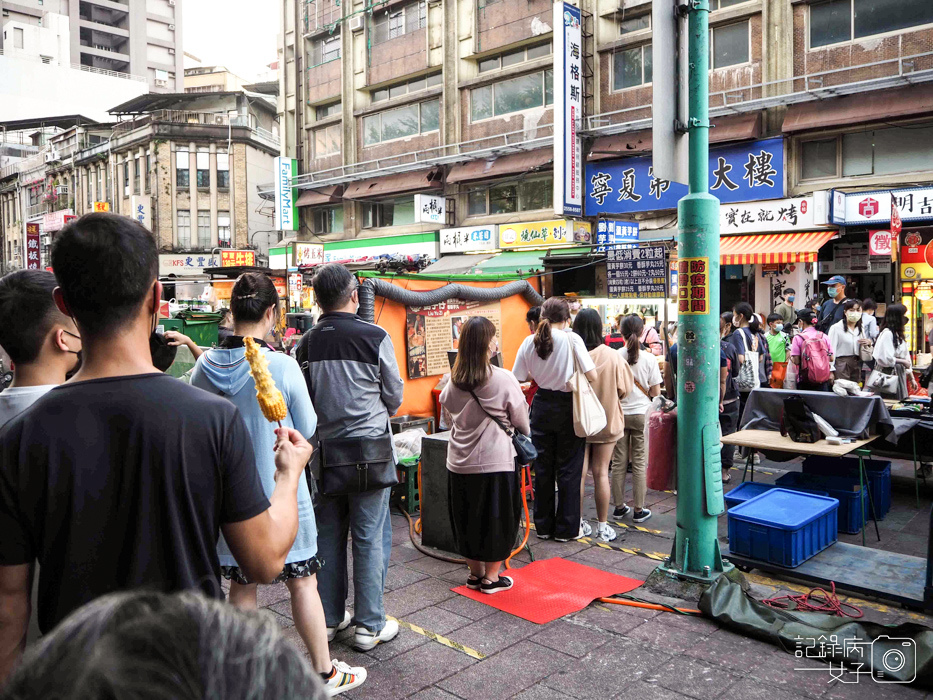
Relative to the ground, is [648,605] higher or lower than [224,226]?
lower

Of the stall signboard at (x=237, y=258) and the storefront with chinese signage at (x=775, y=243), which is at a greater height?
the stall signboard at (x=237, y=258)

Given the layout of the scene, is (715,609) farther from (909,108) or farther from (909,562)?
(909,108)

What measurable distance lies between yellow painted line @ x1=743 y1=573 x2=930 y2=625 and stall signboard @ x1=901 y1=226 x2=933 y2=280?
12727 millimetres

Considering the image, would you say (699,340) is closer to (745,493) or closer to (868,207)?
(745,493)

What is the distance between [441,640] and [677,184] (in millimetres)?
14498

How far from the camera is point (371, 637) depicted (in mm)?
4215

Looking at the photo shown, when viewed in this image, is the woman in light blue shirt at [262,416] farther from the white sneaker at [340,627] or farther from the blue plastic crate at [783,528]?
the blue plastic crate at [783,528]

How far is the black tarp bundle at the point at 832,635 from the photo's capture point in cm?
381

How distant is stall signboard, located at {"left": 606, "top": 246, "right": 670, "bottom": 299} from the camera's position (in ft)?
36.5

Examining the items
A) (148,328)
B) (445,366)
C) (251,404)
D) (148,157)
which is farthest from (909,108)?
(148,157)

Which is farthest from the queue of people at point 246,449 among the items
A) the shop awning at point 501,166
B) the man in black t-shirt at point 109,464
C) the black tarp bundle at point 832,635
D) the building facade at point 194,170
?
the building facade at point 194,170

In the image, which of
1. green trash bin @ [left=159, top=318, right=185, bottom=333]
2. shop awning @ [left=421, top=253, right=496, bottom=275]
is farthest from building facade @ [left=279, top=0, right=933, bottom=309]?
green trash bin @ [left=159, top=318, right=185, bottom=333]

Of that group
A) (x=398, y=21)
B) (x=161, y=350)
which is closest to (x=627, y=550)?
(x=161, y=350)

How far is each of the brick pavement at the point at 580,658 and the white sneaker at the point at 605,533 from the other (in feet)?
4.43
